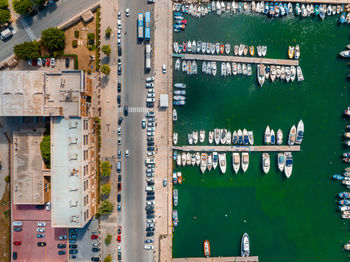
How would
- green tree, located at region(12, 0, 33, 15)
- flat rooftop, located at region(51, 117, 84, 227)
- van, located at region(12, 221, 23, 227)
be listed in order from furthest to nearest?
van, located at region(12, 221, 23, 227), green tree, located at region(12, 0, 33, 15), flat rooftop, located at region(51, 117, 84, 227)

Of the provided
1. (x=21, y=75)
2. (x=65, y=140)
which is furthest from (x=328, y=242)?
(x=21, y=75)

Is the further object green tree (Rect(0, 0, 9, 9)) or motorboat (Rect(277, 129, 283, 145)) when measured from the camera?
motorboat (Rect(277, 129, 283, 145))

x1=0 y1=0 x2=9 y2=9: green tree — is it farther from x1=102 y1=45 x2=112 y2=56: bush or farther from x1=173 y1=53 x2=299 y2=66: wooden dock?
x1=173 y1=53 x2=299 y2=66: wooden dock

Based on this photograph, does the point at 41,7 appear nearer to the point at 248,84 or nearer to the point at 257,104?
the point at 248,84

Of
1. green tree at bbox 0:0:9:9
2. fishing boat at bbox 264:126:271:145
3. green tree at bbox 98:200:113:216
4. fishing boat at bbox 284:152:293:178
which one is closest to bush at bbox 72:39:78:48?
green tree at bbox 0:0:9:9

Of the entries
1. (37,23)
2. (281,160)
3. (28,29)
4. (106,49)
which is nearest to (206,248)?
(281,160)

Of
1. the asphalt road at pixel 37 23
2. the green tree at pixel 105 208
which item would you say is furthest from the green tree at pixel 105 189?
the asphalt road at pixel 37 23

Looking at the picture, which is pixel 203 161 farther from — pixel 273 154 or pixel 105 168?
pixel 105 168
